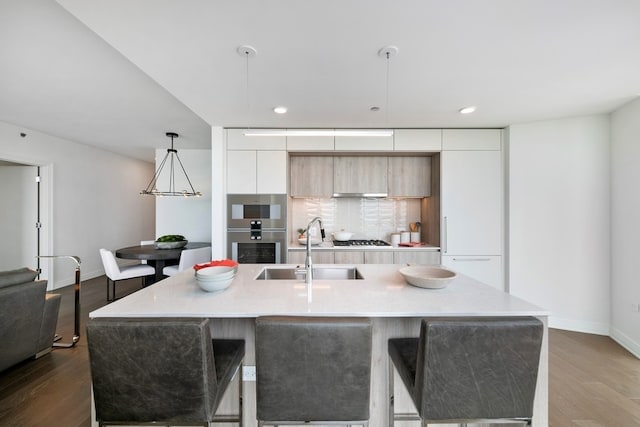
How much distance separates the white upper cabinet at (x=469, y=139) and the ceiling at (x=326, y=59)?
0.15 meters

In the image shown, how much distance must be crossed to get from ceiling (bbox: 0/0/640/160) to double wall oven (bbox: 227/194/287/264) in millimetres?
1035

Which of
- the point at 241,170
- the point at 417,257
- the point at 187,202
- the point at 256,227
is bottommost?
the point at 417,257

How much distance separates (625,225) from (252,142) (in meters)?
4.45

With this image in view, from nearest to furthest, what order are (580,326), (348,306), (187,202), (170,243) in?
1. (348,306)
2. (580,326)
3. (170,243)
4. (187,202)

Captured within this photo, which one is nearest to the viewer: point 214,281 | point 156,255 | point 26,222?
point 214,281

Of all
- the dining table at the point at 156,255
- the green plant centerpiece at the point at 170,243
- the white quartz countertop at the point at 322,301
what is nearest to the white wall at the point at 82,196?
the dining table at the point at 156,255

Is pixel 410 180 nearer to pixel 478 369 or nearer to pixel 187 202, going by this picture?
pixel 478 369

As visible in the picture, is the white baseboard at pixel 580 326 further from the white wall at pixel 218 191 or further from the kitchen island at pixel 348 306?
the white wall at pixel 218 191

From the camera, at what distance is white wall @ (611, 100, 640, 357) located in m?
2.61

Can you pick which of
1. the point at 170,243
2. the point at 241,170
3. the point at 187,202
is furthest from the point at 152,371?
the point at 187,202

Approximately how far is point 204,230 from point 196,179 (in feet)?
3.68

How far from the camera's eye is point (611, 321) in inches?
116

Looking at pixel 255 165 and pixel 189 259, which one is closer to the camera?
pixel 255 165

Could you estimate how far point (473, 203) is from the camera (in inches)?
135
